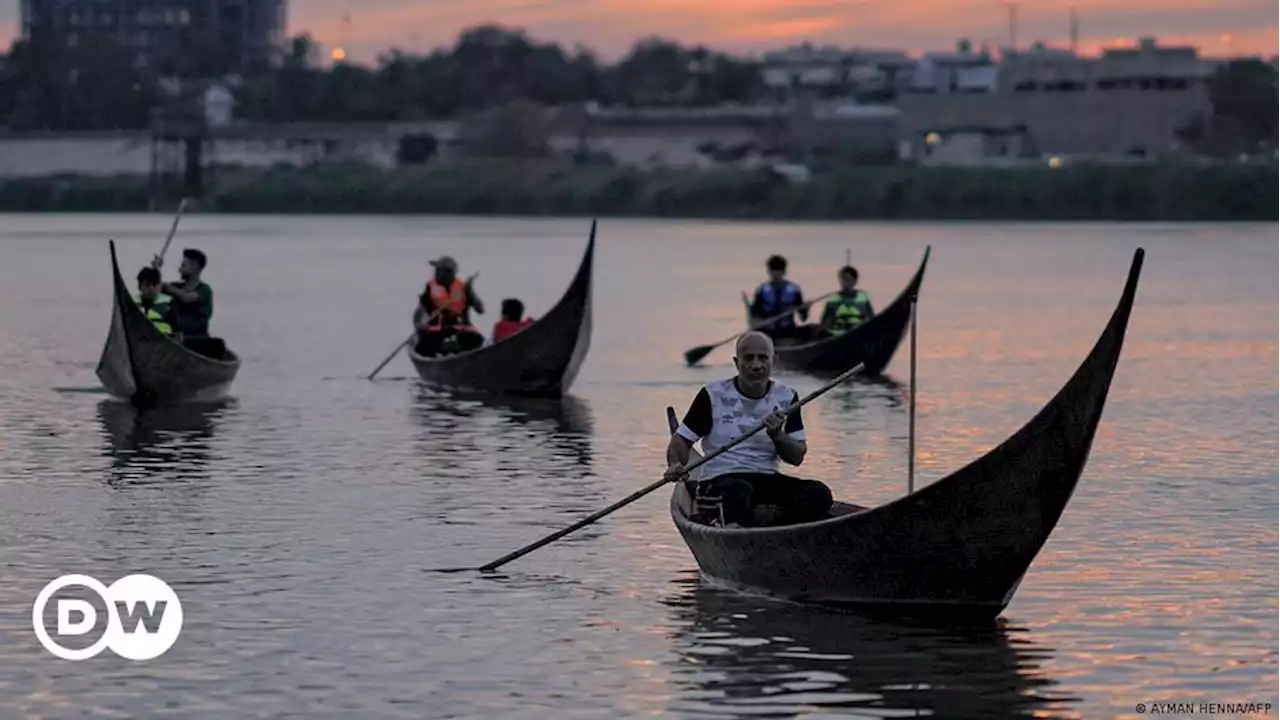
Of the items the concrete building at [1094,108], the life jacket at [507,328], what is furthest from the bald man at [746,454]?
the concrete building at [1094,108]

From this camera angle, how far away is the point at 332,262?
3361 inches

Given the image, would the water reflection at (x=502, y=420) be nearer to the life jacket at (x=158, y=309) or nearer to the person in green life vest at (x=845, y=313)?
the life jacket at (x=158, y=309)

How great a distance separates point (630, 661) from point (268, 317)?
39.7 metres

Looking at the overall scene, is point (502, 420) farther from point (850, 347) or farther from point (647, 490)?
point (647, 490)

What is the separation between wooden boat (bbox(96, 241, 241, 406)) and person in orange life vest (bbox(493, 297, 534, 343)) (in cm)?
272

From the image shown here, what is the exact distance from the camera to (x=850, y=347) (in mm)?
32125

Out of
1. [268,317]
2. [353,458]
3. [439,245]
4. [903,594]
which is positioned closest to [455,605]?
[903,594]

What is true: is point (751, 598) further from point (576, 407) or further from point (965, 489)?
point (576, 407)

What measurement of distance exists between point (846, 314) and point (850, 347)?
0.53 m

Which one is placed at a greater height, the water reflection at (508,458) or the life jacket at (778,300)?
the life jacket at (778,300)

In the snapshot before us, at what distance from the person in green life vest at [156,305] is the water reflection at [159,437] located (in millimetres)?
862

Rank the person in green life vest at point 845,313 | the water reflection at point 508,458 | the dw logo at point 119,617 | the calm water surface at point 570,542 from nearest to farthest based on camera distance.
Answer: the calm water surface at point 570,542 → the dw logo at point 119,617 → the water reflection at point 508,458 → the person in green life vest at point 845,313

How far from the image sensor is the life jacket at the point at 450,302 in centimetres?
2903

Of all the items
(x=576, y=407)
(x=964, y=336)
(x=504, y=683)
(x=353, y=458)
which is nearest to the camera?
(x=504, y=683)
